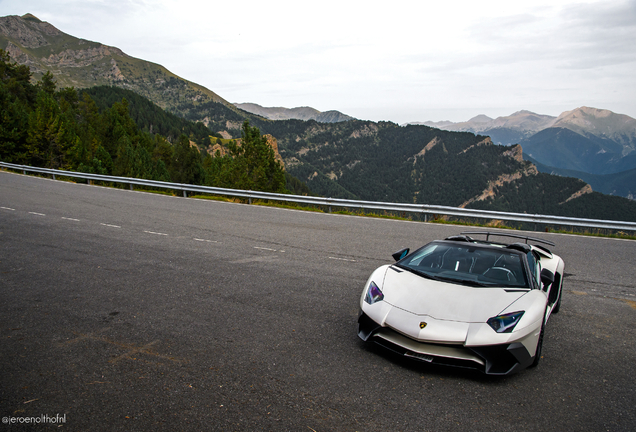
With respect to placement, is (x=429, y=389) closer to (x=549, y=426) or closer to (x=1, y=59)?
(x=549, y=426)

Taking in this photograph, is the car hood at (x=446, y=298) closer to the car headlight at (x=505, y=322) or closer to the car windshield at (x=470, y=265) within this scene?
the car headlight at (x=505, y=322)

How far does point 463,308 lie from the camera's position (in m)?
3.60

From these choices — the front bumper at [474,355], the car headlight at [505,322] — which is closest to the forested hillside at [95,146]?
the front bumper at [474,355]

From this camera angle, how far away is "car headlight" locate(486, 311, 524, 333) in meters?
3.43

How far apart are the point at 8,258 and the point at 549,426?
27.4ft

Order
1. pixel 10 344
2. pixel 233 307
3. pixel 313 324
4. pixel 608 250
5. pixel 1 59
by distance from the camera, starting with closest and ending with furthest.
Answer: pixel 10 344, pixel 313 324, pixel 233 307, pixel 608 250, pixel 1 59

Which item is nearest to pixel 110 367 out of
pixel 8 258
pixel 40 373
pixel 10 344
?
pixel 40 373

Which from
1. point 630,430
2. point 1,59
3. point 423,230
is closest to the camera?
point 630,430

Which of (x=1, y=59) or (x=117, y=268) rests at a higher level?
(x=1, y=59)

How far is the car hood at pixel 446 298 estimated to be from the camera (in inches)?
140

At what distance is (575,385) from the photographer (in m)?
3.46

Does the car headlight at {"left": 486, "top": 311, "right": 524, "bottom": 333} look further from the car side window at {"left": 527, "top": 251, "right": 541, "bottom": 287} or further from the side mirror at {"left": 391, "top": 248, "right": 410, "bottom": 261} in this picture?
the side mirror at {"left": 391, "top": 248, "right": 410, "bottom": 261}

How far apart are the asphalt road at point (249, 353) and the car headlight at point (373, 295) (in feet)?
1.69

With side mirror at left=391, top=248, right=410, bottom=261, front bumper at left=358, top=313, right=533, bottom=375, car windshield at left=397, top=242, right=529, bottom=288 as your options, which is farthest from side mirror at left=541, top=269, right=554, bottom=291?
side mirror at left=391, top=248, right=410, bottom=261
